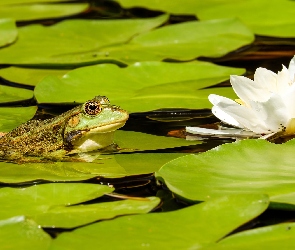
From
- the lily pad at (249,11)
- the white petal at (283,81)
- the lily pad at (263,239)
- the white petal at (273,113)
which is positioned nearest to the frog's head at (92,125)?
the white petal at (273,113)

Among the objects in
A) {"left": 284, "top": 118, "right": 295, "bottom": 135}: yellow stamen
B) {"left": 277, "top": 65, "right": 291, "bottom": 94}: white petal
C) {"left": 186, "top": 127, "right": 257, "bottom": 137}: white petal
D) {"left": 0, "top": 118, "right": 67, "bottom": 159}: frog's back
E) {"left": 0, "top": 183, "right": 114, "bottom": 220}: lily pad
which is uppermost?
{"left": 277, "top": 65, "right": 291, "bottom": 94}: white petal

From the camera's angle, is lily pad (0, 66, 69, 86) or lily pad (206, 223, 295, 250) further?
lily pad (0, 66, 69, 86)

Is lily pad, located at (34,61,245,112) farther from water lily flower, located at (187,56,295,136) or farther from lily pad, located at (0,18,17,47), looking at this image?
lily pad, located at (0,18,17,47)

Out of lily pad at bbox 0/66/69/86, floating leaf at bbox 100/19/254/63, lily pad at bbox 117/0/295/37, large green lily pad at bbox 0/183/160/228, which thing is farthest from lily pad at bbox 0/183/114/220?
lily pad at bbox 117/0/295/37

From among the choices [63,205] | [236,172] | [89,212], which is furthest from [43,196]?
[236,172]

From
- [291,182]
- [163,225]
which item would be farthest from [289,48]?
[163,225]

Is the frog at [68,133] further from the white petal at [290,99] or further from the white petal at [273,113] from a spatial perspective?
the white petal at [290,99]

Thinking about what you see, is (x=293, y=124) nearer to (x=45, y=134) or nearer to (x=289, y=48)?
(x=45, y=134)
